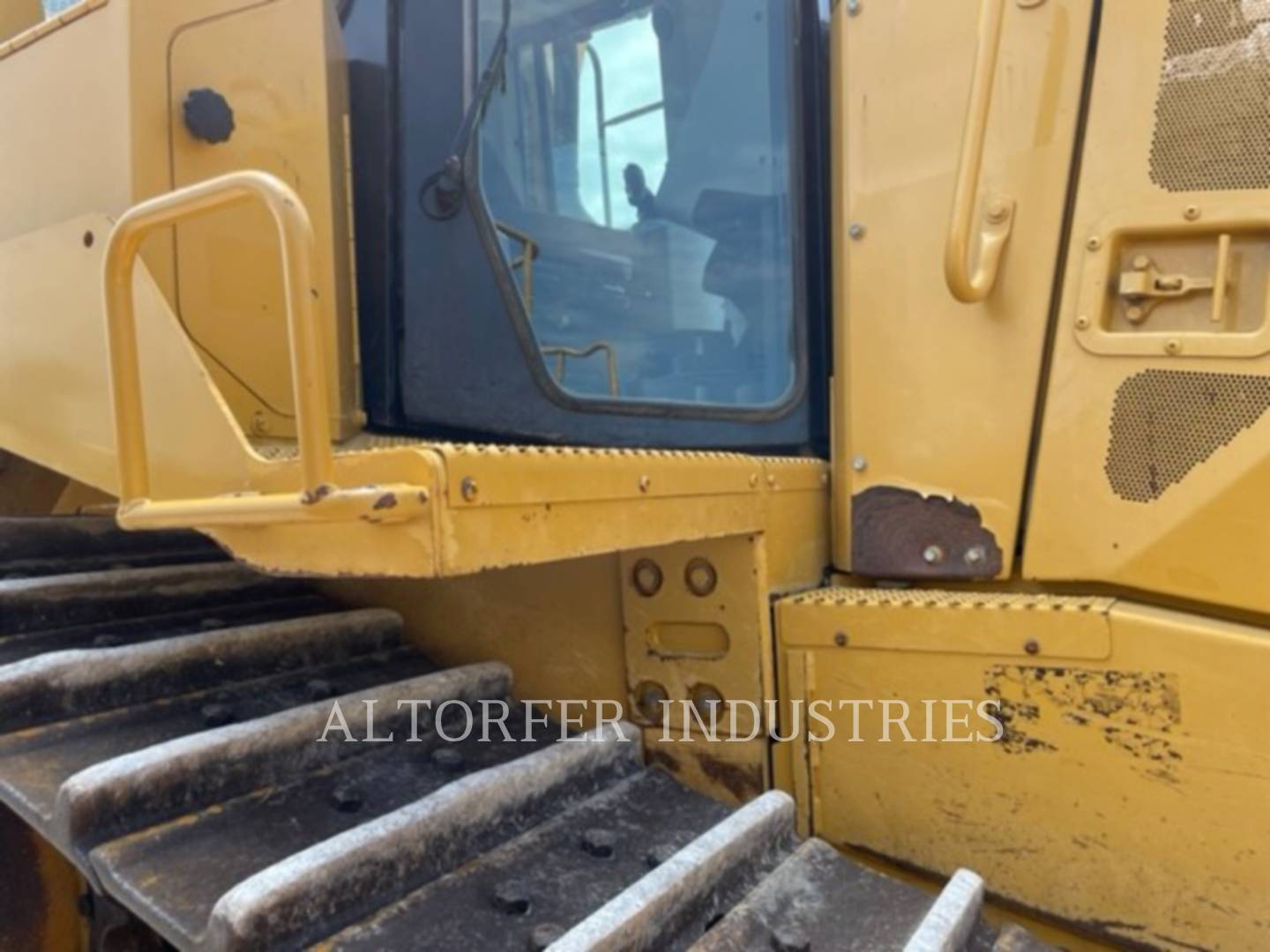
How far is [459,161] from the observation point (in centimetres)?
183

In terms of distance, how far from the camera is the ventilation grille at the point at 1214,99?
150 cm

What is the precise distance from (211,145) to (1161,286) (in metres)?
1.52

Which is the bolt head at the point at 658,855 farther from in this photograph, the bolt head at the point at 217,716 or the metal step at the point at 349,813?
the bolt head at the point at 217,716

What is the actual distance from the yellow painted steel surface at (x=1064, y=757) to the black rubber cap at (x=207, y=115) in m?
1.23

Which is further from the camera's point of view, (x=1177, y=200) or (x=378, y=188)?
(x=378, y=188)

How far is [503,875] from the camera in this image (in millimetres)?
1349

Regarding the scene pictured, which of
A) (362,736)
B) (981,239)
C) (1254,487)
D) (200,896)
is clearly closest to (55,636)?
(362,736)

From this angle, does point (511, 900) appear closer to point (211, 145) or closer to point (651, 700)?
point (651, 700)

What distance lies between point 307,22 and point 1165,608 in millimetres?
1695

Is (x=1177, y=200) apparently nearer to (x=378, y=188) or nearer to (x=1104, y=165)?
(x=1104, y=165)

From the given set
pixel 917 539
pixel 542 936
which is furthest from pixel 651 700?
pixel 542 936

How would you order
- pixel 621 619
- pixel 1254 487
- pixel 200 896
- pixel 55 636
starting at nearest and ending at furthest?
pixel 200 896 < pixel 1254 487 < pixel 55 636 < pixel 621 619

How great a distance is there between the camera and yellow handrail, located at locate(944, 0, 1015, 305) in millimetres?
1521

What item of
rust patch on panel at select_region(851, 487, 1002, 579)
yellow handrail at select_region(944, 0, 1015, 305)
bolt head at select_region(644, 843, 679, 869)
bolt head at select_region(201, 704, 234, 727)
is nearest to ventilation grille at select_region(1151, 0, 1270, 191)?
yellow handrail at select_region(944, 0, 1015, 305)
